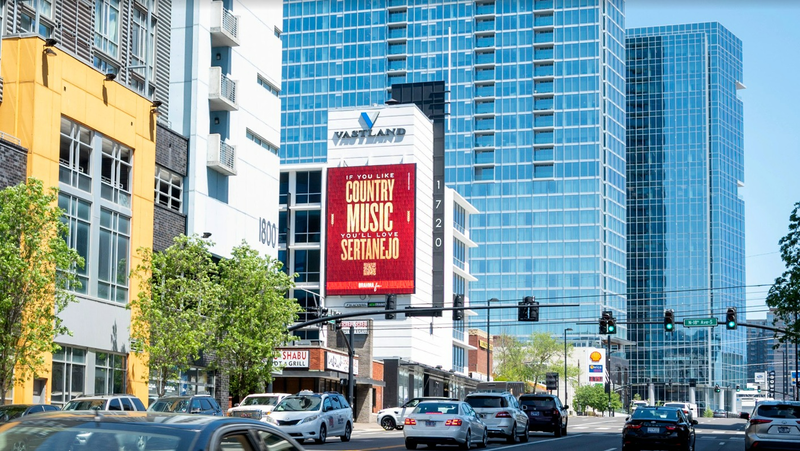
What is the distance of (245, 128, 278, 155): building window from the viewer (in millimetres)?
60375

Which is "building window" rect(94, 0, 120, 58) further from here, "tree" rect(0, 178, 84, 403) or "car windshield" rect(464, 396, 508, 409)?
"car windshield" rect(464, 396, 508, 409)

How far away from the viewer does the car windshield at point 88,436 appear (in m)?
6.86

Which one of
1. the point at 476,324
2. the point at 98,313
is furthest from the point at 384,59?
the point at 98,313

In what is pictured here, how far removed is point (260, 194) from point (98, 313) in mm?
20821

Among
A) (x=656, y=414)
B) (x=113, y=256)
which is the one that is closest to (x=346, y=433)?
(x=656, y=414)

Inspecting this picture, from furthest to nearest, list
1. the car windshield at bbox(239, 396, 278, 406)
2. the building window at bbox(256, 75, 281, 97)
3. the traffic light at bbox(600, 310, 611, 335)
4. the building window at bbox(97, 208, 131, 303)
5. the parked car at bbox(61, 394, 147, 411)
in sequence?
the building window at bbox(256, 75, 281, 97)
the traffic light at bbox(600, 310, 611, 335)
the building window at bbox(97, 208, 131, 303)
the car windshield at bbox(239, 396, 278, 406)
the parked car at bbox(61, 394, 147, 411)

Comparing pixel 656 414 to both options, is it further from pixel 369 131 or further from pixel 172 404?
pixel 369 131

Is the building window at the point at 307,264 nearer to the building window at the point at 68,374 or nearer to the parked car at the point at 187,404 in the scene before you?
the building window at the point at 68,374

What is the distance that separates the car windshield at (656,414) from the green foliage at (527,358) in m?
97.3

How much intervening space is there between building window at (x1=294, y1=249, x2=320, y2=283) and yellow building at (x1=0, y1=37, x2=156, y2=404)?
47178 mm

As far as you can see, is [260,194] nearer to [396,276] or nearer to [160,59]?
[160,59]

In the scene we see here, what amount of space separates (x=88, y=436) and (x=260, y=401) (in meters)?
33.6

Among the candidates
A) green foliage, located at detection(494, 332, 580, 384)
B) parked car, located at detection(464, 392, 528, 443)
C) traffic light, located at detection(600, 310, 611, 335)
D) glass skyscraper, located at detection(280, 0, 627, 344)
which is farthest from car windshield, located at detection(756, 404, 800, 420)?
glass skyscraper, located at detection(280, 0, 627, 344)

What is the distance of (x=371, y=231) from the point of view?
90500 millimetres
